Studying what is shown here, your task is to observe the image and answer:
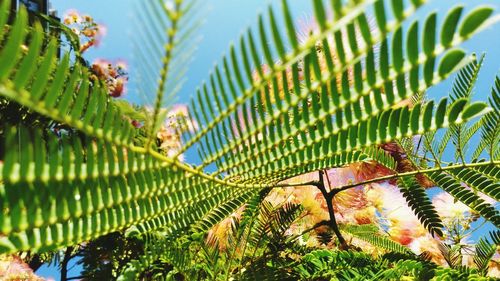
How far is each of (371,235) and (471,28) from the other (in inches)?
47.6

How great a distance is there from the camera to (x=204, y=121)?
0.57 metres

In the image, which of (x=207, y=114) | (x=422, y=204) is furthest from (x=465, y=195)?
(x=207, y=114)

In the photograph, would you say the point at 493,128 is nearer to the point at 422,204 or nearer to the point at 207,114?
the point at 422,204

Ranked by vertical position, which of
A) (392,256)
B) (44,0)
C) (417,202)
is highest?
(44,0)

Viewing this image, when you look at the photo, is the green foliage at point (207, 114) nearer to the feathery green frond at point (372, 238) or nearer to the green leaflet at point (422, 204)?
the green leaflet at point (422, 204)

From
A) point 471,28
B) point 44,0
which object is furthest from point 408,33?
point 44,0

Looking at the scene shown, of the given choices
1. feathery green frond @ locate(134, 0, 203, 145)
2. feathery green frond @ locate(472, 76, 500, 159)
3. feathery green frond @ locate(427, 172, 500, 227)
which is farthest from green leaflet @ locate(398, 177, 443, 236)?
feathery green frond @ locate(134, 0, 203, 145)

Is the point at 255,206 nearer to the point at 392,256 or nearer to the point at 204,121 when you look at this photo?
the point at 392,256

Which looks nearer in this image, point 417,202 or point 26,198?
point 26,198

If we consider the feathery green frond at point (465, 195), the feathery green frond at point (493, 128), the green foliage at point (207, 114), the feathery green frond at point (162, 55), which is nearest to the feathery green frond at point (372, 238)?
the feathery green frond at point (465, 195)

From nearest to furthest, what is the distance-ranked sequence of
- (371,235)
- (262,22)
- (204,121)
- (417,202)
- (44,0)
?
1. (262,22)
2. (204,121)
3. (417,202)
4. (371,235)
5. (44,0)

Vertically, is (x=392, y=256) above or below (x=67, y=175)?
below

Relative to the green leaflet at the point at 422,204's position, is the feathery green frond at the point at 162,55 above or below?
above

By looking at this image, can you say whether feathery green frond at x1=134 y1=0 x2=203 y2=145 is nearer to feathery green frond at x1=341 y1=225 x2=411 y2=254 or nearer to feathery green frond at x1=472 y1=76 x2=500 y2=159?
feathery green frond at x1=472 y1=76 x2=500 y2=159
